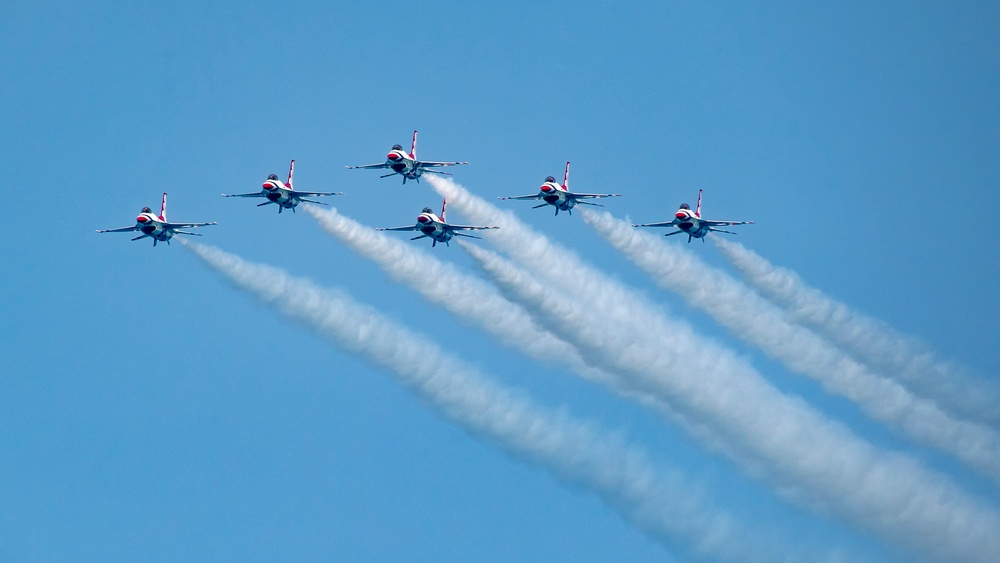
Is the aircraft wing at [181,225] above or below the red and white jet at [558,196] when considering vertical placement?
below

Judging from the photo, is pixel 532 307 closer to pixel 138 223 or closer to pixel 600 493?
pixel 600 493

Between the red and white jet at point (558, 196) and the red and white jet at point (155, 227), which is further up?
the red and white jet at point (558, 196)

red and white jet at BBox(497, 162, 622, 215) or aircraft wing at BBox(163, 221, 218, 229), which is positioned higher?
red and white jet at BBox(497, 162, 622, 215)

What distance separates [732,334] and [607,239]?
30.1 feet

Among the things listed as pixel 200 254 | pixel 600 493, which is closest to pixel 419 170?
pixel 200 254

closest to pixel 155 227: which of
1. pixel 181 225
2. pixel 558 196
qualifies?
pixel 181 225

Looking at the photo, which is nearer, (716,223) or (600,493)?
(600,493)

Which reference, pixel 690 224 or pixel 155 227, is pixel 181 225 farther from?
pixel 690 224

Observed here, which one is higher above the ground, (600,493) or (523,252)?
(523,252)

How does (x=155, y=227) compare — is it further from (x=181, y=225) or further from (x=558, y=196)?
(x=558, y=196)

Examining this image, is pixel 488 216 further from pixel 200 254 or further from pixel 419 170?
pixel 200 254

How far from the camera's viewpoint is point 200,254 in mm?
136000

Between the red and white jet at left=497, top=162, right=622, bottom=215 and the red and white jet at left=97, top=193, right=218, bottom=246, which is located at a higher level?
the red and white jet at left=497, top=162, right=622, bottom=215

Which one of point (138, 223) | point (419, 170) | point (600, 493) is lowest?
point (600, 493)
